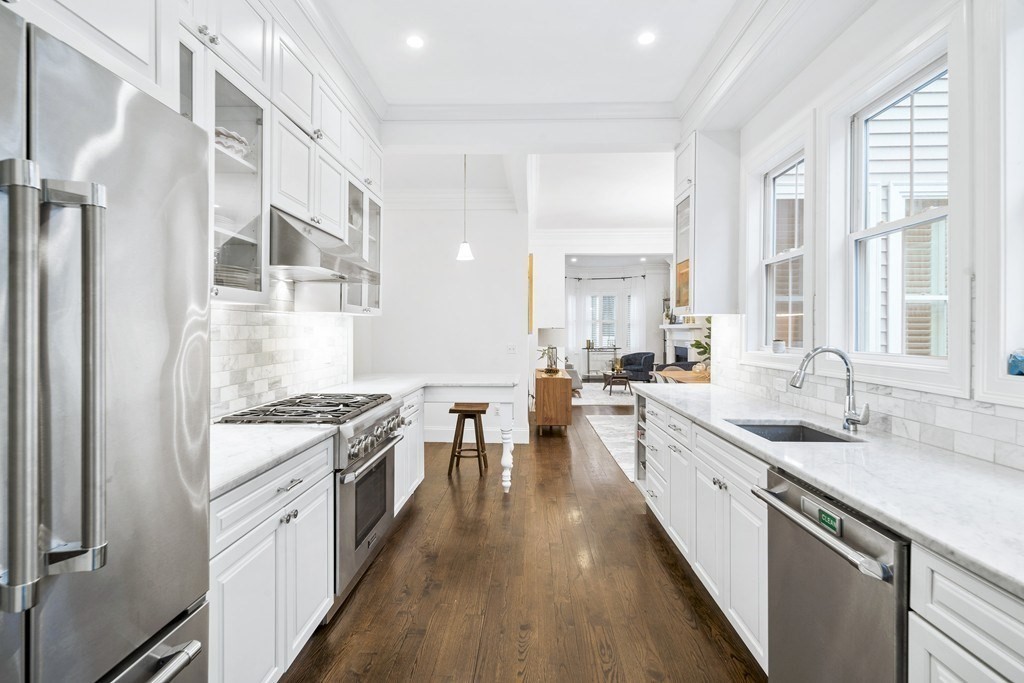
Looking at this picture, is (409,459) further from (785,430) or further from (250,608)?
(785,430)

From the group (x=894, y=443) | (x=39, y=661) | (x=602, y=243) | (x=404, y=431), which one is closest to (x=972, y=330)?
→ (x=894, y=443)

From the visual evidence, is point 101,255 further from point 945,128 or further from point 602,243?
point 602,243

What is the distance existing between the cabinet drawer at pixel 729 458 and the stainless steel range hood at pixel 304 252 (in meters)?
1.88

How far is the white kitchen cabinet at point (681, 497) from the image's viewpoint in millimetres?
2426

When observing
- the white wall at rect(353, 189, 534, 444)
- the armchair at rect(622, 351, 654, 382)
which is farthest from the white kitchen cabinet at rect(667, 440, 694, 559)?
the armchair at rect(622, 351, 654, 382)

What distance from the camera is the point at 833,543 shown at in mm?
1237

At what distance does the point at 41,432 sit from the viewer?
27.8 inches

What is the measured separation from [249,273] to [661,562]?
254cm

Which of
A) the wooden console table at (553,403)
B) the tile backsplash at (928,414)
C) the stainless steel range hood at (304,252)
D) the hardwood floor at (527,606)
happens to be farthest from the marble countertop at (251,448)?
the wooden console table at (553,403)

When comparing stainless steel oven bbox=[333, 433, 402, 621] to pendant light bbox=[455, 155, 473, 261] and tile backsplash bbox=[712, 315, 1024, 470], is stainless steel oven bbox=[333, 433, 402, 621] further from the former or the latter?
pendant light bbox=[455, 155, 473, 261]

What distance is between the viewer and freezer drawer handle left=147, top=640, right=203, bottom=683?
96 cm

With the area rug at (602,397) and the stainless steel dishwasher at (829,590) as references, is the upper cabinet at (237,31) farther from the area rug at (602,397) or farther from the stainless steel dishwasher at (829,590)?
the area rug at (602,397)

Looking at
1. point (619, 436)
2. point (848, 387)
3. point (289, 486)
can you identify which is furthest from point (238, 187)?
point (619, 436)

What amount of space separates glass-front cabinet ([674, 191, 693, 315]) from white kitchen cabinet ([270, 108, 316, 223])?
2.40 m
